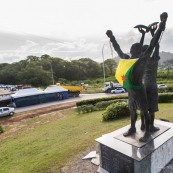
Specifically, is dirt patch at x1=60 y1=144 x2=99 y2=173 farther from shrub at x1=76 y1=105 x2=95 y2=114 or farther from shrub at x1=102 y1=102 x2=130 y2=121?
shrub at x1=76 y1=105 x2=95 y2=114

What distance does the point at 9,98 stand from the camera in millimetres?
23859

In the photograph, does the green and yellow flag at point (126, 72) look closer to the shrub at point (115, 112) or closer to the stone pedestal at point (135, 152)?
the stone pedestal at point (135, 152)

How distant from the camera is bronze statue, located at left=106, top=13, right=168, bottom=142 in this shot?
4227 mm

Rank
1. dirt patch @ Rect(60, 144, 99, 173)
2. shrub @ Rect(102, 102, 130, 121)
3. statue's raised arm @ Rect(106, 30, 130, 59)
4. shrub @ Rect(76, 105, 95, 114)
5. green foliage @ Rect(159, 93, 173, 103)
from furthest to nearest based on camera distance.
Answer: green foliage @ Rect(159, 93, 173, 103)
shrub @ Rect(76, 105, 95, 114)
shrub @ Rect(102, 102, 130, 121)
dirt patch @ Rect(60, 144, 99, 173)
statue's raised arm @ Rect(106, 30, 130, 59)

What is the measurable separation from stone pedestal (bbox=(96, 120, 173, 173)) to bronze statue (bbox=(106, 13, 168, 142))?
25 cm

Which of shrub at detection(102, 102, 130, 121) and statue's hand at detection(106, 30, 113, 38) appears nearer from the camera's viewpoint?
statue's hand at detection(106, 30, 113, 38)

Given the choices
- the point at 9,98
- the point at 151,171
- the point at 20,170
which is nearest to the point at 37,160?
the point at 20,170

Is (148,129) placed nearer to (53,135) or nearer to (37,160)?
(37,160)

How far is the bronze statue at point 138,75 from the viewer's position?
423 cm

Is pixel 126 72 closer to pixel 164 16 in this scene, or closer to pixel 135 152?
pixel 164 16

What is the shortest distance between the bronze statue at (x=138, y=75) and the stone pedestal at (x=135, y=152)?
246 millimetres

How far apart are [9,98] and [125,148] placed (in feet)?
73.4

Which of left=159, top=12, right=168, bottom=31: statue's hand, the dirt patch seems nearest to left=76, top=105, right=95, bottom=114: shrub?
the dirt patch

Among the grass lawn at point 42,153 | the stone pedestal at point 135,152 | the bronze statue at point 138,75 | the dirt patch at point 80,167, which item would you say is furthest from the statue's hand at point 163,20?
the grass lawn at point 42,153
